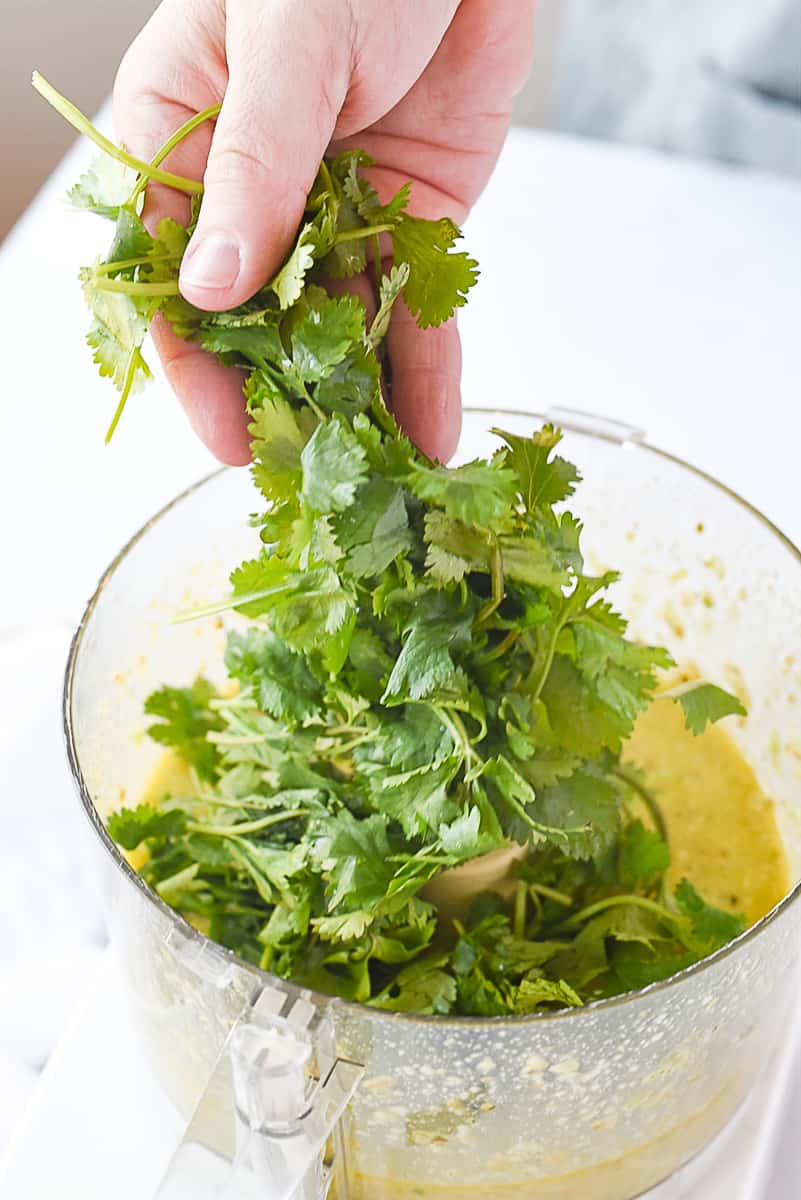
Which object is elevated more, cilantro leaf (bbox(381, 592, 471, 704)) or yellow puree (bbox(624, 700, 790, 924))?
yellow puree (bbox(624, 700, 790, 924))

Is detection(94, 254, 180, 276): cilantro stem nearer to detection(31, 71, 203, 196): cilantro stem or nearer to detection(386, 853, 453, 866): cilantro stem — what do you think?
detection(31, 71, 203, 196): cilantro stem

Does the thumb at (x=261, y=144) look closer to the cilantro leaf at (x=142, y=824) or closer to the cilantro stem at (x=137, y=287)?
the cilantro stem at (x=137, y=287)

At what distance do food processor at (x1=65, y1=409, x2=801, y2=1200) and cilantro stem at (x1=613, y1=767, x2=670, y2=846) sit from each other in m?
0.08

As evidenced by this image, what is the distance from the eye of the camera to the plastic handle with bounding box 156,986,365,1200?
0.53m

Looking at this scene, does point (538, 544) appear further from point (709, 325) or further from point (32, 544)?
point (709, 325)

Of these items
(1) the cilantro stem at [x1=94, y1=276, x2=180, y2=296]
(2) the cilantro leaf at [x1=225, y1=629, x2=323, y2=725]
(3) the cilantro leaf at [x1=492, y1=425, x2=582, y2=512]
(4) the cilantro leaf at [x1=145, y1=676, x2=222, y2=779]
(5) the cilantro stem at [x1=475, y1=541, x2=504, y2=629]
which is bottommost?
(4) the cilantro leaf at [x1=145, y1=676, x2=222, y2=779]

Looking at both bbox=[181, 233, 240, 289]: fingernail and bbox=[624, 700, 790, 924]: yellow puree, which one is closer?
bbox=[181, 233, 240, 289]: fingernail

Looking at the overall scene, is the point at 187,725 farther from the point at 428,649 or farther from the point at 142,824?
the point at 428,649

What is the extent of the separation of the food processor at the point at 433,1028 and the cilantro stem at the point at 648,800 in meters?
0.08

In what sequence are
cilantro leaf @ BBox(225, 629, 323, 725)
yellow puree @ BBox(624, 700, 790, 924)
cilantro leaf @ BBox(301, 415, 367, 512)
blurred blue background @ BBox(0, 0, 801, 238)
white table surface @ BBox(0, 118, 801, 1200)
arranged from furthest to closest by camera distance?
blurred blue background @ BBox(0, 0, 801, 238) → white table surface @ BBox(0, 118, 801, 1200) → yellow puree @ BBox(624, 700, 790, 924) → cilantro leaf @ BBox(225, 629, 323, 725) → cilantro leaf @ BBox(301, 415, 367, 512)

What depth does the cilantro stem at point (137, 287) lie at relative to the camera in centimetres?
53

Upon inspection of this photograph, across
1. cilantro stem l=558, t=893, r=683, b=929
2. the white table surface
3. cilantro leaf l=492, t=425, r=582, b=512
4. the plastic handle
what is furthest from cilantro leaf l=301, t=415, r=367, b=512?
the white table surface

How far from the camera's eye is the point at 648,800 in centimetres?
83

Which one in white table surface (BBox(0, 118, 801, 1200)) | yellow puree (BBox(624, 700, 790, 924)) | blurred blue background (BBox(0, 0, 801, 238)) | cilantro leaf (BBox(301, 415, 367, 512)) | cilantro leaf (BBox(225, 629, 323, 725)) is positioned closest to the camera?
cilantro leaf (BBox(301, 415, 367, 512))
